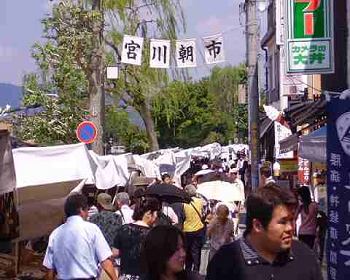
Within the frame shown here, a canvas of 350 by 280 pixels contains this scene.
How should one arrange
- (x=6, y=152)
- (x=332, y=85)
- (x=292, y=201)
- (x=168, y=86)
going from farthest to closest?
(x=168, y=86) < (x=332, y=85) < (x=6, y=152) < (x=292, y=201)

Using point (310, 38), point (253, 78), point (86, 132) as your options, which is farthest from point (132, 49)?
point (310, 38)

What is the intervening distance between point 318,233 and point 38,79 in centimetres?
1558

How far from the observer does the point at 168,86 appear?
3588 cm

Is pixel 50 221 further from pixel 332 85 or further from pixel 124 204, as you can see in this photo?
pixel 332 85

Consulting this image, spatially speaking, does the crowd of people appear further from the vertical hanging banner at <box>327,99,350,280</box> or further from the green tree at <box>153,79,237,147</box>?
the green tree at <box>153,79,237,147</box>

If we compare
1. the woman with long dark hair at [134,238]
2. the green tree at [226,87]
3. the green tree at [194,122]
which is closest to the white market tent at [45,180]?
the woman with long dark hair at [134,238]

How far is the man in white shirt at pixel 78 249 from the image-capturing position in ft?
27.1

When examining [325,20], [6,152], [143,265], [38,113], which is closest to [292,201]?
[143,265]

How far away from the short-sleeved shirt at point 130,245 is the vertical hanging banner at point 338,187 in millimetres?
1758

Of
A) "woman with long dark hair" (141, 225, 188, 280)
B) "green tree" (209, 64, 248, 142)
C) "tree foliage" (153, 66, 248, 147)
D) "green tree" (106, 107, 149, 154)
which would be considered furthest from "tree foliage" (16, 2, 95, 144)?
"green tree" (209, 64, 248, 142)

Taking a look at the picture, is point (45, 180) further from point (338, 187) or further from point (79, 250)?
point (338, 187)

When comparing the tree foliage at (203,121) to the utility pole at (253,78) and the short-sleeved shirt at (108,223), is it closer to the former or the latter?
the utility pole at (253,78)

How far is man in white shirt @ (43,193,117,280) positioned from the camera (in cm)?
827

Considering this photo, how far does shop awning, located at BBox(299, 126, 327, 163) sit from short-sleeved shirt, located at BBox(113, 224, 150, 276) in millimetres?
3223
